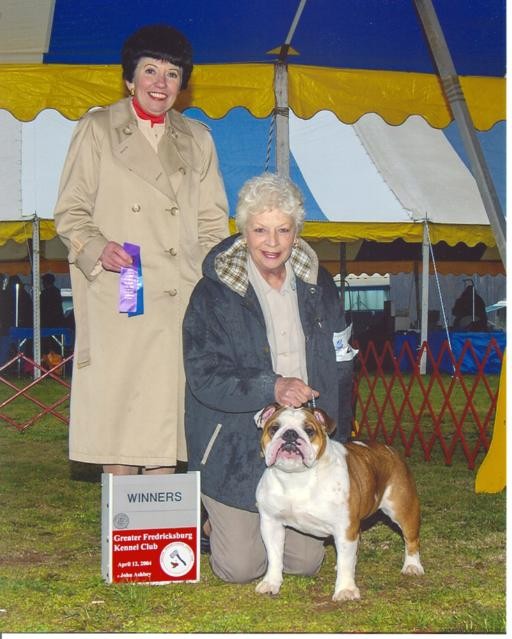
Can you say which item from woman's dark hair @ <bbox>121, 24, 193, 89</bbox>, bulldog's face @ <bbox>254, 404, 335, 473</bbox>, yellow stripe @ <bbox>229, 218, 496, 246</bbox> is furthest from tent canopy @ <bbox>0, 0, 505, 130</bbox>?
yellow stripe @ <bbox>229, 218, 496, 246</bbox>

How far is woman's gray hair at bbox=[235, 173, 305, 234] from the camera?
3.68m

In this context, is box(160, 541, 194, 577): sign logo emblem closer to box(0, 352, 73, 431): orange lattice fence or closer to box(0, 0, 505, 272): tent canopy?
box(0, 0, 505, 272): tent canopy

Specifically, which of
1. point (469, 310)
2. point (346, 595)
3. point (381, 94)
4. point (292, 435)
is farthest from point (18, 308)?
point (292, 435)

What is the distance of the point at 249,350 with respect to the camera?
12.2ft

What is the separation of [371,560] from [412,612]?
90cm

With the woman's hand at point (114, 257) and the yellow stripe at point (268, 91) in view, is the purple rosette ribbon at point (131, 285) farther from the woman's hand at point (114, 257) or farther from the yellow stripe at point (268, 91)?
the yellow stripe at point (268, 91)

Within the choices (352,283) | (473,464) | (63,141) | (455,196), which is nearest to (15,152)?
(63,141)

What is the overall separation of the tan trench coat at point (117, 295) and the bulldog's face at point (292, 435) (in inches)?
21.8

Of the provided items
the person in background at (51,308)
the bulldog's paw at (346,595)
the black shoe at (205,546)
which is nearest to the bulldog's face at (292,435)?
the bulldog's paw at (346,595)

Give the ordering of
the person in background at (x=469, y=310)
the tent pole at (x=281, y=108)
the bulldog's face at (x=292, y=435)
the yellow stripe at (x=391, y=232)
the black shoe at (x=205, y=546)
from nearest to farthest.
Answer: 1. the bulldog's face at (x=292, y=435)
2. the black shoe at (x=205, y=546)
3. the tent pole at (x=281, y=108)
4. the yellow stripe at (x=391, y=232)
5. the person in background at (x=469, y=310)

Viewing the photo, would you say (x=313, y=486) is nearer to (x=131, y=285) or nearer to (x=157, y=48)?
(x=131, y=285)

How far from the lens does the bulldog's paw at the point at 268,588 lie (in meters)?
3.68

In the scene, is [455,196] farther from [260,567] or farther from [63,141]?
[260,567]

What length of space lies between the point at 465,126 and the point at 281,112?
225cm
